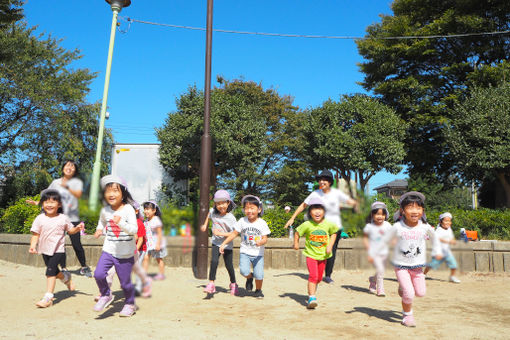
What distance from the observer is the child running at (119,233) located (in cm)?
175

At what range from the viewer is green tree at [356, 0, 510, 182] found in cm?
1605

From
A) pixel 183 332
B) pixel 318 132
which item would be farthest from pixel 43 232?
pixel 318 132

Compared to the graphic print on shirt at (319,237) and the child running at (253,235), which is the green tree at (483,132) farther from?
the graphic print on shirt at (319,237)

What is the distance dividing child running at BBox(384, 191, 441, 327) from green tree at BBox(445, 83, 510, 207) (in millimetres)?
14353

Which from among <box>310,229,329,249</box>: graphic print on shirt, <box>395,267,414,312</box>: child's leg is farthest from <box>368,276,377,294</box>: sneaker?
<box>395,267,414,312</box>: child's leg

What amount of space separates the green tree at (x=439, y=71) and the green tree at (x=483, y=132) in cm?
117

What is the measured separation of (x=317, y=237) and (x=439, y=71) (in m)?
14.6

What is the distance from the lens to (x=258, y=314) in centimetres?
543

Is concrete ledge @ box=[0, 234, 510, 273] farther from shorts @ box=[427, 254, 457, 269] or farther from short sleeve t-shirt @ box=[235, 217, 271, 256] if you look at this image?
shorts @ box=[427, 254, 457, 269]

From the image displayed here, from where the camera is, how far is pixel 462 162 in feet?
57.4

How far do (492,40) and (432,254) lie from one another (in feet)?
70.6

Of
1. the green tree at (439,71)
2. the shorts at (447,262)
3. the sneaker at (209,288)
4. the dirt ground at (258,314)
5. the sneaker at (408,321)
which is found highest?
the green tree at (439,71)

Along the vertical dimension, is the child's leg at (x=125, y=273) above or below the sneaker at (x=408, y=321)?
above

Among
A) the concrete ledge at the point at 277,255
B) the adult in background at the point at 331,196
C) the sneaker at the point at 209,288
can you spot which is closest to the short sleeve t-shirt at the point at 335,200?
the adult in background at the point at 331,196
